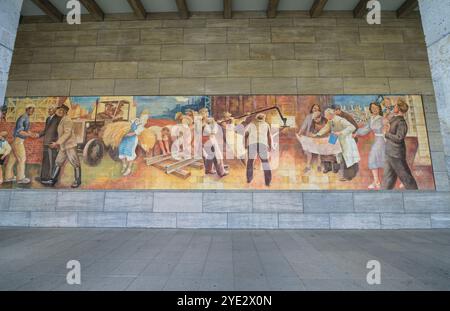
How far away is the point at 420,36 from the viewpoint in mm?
7461

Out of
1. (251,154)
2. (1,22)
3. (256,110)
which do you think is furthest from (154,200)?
(1,22)

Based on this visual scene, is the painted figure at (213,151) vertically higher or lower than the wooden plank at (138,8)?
lower

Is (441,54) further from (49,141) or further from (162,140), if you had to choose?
(49,141)

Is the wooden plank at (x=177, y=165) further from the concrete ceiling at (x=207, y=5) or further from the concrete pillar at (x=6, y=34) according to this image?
the concrete ceiling at (x=207, y=5)

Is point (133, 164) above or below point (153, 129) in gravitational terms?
below

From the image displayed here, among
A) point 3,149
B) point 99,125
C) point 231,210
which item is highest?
point 99,125

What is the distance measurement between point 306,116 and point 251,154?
213 cm

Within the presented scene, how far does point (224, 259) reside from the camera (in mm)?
3742

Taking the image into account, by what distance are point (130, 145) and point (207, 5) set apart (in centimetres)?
537

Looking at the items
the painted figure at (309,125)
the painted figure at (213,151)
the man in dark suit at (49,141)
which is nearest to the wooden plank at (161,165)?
the painted figure at (213,151)

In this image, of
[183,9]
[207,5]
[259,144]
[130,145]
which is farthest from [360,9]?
[130,145]

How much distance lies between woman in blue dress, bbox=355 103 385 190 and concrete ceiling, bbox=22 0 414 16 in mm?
3592

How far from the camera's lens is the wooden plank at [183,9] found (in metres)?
7.11
